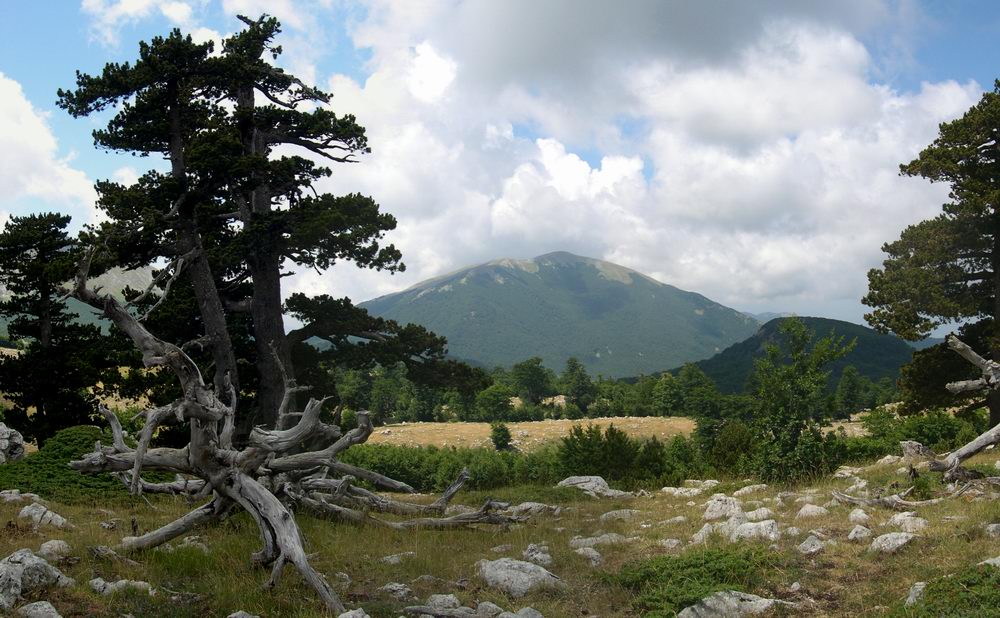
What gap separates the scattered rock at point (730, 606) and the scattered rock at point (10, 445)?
16434 mm

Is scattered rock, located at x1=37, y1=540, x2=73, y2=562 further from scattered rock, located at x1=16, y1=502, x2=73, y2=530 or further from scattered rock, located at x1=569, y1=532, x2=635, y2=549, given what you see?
scattered rock, located at x1=569, y1=532, x2=635, y2=549

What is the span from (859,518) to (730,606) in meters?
4.43

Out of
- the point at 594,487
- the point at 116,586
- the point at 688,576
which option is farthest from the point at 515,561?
the point at 594,487

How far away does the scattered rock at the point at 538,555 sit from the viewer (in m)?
8.69

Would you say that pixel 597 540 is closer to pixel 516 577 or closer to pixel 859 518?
pixel 516 577

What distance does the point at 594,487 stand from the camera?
16953 millimetres

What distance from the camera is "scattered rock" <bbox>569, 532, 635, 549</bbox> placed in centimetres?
978

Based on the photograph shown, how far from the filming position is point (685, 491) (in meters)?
15.3

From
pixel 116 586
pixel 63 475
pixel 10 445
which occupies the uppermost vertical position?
Answer: pixel 10 445

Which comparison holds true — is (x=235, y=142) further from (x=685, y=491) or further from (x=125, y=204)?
(x=685, y=491)

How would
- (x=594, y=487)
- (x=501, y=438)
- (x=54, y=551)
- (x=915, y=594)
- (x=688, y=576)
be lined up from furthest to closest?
(x=501, y=438) < (x=594, y=487) < (x=54, y=551) < (x=688, y=576) < (x=915, y=594)

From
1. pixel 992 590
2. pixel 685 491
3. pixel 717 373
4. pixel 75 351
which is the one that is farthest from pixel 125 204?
pixel 717 373

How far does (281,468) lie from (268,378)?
32.3 feet

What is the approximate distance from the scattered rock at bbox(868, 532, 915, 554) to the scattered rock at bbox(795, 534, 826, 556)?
56 cm
